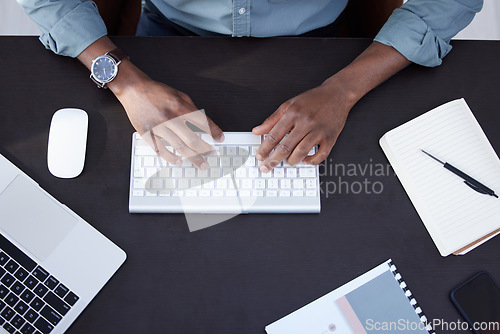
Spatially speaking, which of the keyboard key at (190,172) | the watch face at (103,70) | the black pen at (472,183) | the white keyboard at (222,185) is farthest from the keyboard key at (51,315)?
the black pen at (472,183)

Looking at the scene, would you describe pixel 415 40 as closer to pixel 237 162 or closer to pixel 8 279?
pixel 237 162

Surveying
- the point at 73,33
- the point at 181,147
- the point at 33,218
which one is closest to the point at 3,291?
the point at 33,218

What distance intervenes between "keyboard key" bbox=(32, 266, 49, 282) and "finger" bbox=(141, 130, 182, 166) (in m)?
0.27

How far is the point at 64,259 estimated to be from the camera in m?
0.67

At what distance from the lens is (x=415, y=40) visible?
30.7 inches

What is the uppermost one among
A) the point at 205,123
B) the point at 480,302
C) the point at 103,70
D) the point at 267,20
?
the point at 267,20

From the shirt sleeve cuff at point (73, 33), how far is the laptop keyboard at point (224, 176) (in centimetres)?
21

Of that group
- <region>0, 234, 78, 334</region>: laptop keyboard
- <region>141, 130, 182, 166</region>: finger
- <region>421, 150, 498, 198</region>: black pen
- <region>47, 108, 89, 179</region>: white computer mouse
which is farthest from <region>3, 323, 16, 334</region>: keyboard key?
<region>421, 150, 498, 198</region>: black pen

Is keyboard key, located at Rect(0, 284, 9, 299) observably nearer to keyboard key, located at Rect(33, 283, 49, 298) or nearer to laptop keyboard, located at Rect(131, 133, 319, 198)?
keyboard key, located at Rect(33, 283, 49, 298)

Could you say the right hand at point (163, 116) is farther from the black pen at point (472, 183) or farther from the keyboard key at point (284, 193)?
the black pen at point (472, 183)

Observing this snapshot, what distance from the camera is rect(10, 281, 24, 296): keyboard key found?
649mm

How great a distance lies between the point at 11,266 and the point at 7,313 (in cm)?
7

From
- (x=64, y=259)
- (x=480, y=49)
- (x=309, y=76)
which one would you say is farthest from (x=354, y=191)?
(x=64, y=259)

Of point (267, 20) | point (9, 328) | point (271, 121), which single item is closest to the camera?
point (9, 328)
